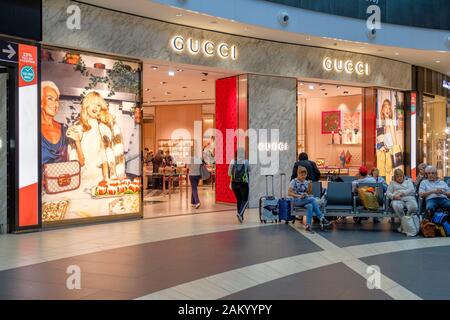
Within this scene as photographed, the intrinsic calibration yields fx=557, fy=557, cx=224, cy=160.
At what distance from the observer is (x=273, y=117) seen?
15.1 m

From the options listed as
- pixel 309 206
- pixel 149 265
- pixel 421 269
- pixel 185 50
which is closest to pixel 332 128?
pixel 185 50

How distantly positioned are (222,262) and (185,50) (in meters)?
6.92

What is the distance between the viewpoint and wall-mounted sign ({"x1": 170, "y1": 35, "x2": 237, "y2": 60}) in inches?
503

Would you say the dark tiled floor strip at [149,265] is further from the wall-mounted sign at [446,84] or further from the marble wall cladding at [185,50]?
the wall-mounted sign at [446,84]

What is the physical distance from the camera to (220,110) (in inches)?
613

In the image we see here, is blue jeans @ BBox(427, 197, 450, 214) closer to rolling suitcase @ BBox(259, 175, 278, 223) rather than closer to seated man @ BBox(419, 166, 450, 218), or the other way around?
seated man @ BBox(419, 166, 450, 218)

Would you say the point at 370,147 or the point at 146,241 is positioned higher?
the point at 370,147

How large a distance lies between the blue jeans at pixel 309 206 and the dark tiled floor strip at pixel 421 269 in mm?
2347

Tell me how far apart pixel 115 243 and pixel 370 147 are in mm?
11563

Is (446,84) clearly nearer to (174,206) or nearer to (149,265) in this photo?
(174,206)

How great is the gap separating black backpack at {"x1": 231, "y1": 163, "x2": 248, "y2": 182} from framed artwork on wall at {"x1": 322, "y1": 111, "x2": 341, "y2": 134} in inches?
440
